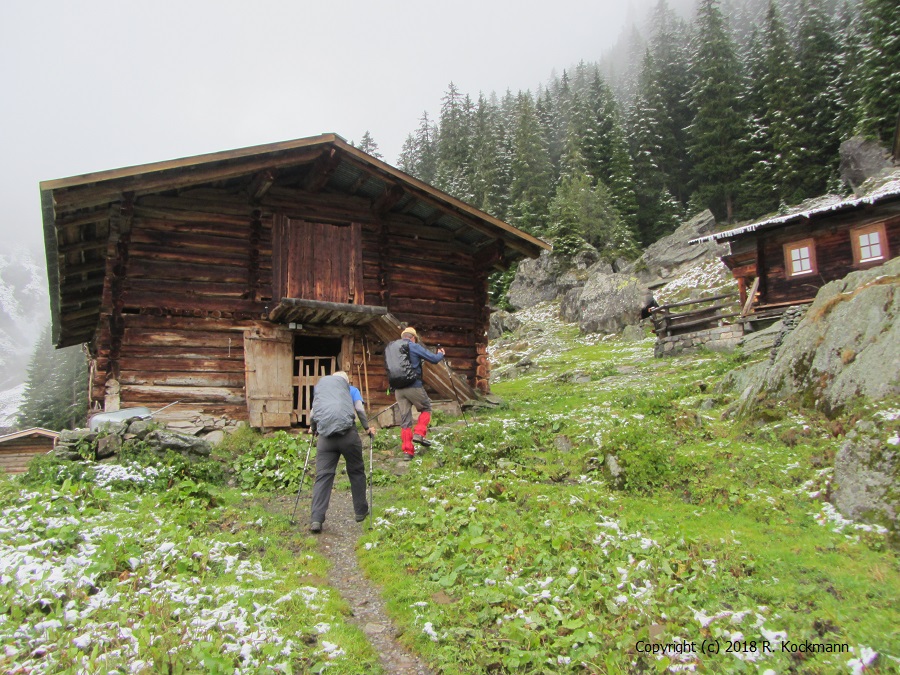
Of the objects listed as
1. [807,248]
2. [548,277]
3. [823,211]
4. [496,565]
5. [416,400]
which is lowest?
[496,565]

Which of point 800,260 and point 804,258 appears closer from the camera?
point 804,258

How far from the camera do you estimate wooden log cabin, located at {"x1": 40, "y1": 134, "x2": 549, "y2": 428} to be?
1363cm

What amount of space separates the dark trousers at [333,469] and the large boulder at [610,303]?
32.9 meters

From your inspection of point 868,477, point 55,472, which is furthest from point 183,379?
point 868,477

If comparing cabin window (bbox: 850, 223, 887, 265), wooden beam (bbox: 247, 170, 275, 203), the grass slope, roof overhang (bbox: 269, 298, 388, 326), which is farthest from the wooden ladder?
cabin window (bbox: 850, 223, 887, 265)

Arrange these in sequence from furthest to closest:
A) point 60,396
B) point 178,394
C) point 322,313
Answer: point 60,396
point 322,313
point 178,394

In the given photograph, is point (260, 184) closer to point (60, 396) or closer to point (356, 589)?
point (356, 589)

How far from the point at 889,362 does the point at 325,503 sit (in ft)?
27.3

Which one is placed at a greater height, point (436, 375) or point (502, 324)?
point (502, 324)

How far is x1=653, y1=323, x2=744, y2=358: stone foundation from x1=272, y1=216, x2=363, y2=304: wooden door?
16.8m

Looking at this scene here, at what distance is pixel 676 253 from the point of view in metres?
50.1

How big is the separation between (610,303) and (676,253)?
574 inches

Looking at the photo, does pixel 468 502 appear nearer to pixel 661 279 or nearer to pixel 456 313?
pixel 456 313

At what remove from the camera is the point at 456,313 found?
60.5 ft
